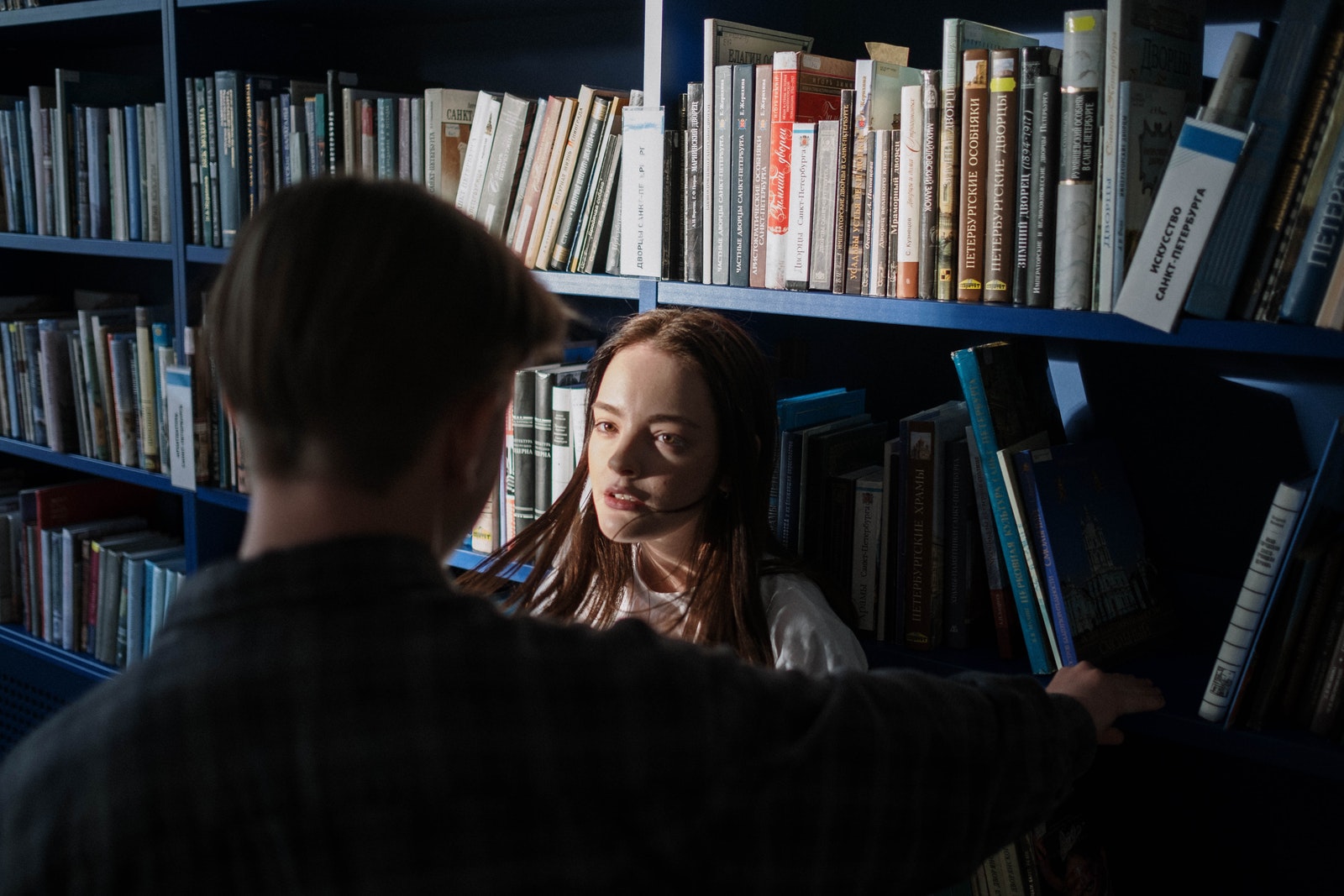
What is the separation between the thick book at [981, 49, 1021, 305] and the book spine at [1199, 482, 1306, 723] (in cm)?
34

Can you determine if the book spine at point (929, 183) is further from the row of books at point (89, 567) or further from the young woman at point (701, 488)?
the row of books at point (89, 567)

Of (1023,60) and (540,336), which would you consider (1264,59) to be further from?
(540,336)

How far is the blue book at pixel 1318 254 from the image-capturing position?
41.3 inches

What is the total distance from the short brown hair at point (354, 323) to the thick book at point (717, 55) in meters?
0.75

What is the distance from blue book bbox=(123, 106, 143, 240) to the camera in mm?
2156

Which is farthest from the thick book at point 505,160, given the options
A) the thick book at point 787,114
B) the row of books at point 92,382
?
the row of books at point 92,382

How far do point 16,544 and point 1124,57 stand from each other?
2.37 meters

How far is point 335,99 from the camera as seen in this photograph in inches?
73.0

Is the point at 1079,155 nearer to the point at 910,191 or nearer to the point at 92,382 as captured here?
the point at 910,191

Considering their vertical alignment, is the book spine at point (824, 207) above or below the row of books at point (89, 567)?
above

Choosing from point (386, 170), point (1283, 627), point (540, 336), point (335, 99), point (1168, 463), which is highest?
point (335, 99)

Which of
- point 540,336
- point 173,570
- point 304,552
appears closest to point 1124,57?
point 540,336

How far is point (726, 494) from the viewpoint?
1383 millimetres

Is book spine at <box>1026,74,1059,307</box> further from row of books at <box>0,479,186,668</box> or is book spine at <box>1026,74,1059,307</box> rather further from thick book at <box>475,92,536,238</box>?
row of books at <box>0,479,186,668</box>
